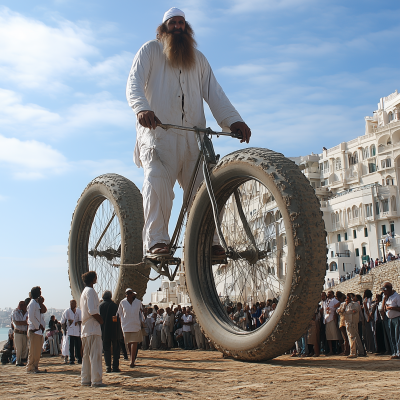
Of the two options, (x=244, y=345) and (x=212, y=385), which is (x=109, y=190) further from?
(x=212, y=385)

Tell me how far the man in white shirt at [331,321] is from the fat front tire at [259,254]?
5.56 metres

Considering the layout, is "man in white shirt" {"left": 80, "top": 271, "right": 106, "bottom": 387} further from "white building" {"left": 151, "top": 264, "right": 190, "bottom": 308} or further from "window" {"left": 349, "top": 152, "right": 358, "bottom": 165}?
"window" {"left": 349, "top": 152, "right": 358, "bottom": 165}

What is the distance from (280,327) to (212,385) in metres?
0.95

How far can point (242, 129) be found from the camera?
7438mm

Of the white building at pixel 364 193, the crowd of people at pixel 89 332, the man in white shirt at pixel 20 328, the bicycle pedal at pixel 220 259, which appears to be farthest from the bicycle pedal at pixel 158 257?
the white building at pixel 364 193

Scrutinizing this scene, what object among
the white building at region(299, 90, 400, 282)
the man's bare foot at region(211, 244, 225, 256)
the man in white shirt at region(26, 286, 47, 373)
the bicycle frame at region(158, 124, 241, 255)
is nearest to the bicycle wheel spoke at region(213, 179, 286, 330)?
the man's bare foot at region(211, 244, 225, 256)

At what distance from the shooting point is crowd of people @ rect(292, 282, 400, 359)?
35.6ft

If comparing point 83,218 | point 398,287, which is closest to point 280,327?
point 83,218

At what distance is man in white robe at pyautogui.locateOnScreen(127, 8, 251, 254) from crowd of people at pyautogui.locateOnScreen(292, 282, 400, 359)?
5.40 metres

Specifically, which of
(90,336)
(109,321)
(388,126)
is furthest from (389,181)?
(90,336)

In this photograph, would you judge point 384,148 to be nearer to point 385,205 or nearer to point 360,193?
point 360,193

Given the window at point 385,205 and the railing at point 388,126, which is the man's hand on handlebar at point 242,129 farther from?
the railing at point 388,126

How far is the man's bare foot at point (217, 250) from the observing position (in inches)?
273

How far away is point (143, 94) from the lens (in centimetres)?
716
